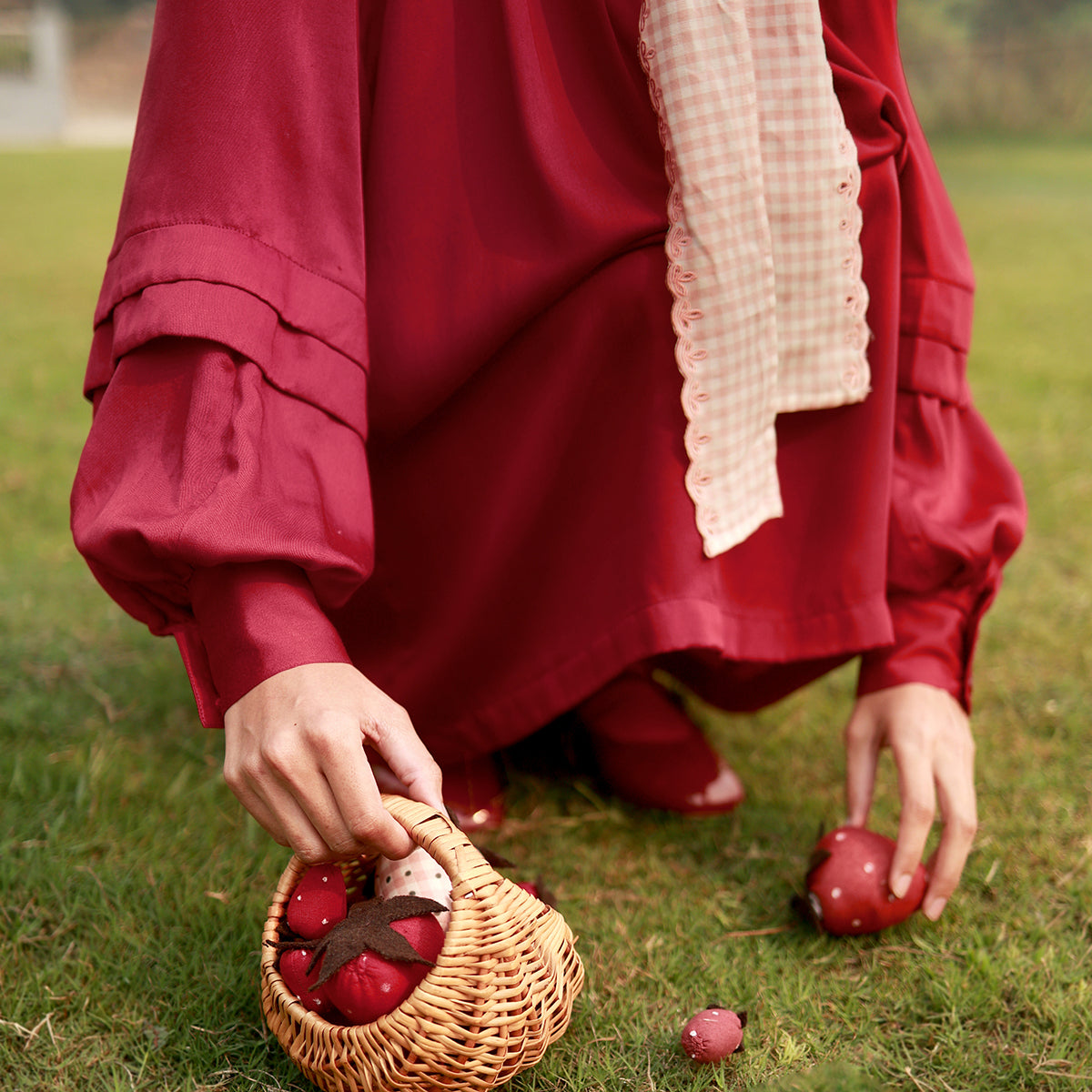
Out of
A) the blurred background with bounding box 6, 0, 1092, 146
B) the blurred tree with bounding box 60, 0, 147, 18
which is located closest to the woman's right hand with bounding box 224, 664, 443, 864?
the blurred background with bounding box 6, 0, 1092, 146

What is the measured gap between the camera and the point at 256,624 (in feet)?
3.07

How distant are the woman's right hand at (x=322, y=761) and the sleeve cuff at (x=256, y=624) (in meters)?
0.02

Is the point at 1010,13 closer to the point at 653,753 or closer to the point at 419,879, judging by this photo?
the point at 653,753

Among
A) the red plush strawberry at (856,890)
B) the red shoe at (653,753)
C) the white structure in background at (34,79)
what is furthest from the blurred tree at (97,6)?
the red plush strawberry at (856,890)

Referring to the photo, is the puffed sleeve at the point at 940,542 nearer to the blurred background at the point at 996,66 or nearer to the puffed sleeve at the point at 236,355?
the puffed sleeve at the point at 236,355

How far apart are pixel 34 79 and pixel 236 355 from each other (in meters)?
31.8

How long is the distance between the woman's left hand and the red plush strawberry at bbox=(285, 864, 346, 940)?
60 centimetres

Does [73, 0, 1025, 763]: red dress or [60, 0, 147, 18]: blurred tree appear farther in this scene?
[60, 0, 147, 18]: blurred tree

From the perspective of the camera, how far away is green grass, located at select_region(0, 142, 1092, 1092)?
1077 millimetres

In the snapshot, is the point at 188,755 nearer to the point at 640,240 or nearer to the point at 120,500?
the point at 120,500

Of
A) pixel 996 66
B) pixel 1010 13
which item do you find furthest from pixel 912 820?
pixel 1010 13

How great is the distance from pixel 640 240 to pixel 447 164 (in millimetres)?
217

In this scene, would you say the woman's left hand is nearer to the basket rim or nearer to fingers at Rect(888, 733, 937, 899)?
fingers at Rect(888, 733, 937, 899)

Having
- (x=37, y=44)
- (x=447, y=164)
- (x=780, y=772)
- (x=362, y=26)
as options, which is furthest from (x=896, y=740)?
(x=37, y=44)
